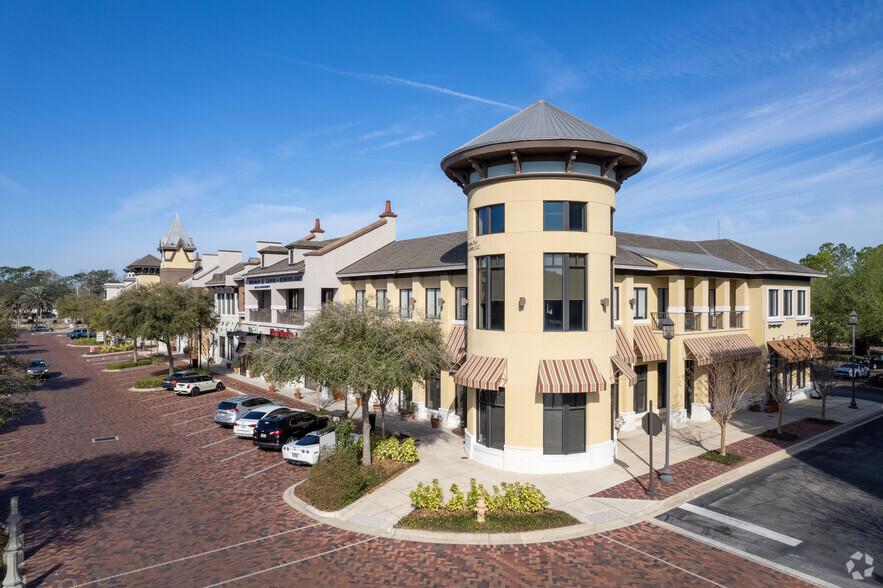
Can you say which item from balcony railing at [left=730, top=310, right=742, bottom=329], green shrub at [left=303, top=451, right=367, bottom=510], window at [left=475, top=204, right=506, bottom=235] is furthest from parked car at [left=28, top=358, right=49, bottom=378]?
balcony railing at [left=730, top=310, right=742, bottom=329]

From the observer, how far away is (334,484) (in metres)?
15.4

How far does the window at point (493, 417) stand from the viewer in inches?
752

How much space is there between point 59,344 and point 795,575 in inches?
3860

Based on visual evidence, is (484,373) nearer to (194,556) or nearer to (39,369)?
(194,556)

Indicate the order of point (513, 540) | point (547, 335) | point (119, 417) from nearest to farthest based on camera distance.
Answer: point (513, 540) < point (547, 335) < point (119, 417)

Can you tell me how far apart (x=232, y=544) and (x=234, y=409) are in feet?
44.7

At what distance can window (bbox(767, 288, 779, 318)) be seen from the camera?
2973 centimetres

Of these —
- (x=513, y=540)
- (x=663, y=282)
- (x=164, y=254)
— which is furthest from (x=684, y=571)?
(x=164, y=254)

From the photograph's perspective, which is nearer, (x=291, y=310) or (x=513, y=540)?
(x=513, y=540)

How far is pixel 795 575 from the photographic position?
11.4m

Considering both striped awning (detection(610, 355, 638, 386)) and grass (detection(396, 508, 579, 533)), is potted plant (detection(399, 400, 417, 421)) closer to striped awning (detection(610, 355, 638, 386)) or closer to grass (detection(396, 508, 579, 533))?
striped awning (detection(610, 355, 638, 386))

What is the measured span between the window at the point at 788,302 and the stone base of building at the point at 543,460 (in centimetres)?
2011

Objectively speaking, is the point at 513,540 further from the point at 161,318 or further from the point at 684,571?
the point at 161,318

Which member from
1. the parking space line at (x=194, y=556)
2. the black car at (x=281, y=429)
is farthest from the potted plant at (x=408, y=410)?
the parking space line at (x=194, y=556)
